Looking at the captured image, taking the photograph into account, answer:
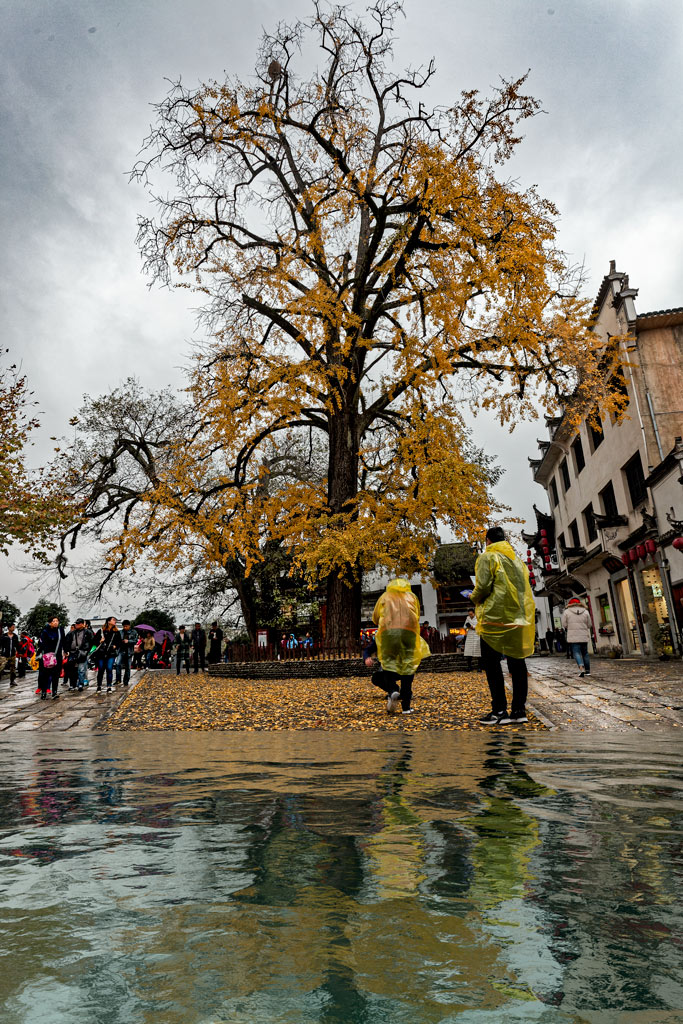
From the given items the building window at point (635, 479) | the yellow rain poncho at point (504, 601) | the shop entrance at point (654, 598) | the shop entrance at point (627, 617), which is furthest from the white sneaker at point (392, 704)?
the shop entrance at point (627, 617)

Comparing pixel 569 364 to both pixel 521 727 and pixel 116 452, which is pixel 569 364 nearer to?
pixel 521 727

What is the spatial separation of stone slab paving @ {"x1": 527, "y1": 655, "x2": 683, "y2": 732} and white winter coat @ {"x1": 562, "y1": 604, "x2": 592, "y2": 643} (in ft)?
5.23

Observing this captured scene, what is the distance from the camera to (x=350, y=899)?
7.40ft

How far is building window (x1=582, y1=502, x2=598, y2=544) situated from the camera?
110 feet

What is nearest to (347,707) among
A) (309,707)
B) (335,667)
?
(309,707)

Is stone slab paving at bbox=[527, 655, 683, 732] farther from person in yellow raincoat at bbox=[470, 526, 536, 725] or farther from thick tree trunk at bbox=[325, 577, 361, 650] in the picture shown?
thick tree trunk at bbox=[325, 577, 361, 650]

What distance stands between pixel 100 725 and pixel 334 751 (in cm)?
563

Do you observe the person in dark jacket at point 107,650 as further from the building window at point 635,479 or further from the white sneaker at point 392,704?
the building window at point 635,479

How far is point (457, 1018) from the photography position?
1449mm

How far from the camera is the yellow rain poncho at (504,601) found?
8.14 m

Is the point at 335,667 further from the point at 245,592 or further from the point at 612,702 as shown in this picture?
the point at 245,592

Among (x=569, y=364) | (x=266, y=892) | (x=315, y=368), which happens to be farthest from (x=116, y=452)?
(x=266, y=892)

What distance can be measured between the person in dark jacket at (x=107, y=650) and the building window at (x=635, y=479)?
16.6 m

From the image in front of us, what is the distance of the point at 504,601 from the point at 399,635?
216 cm
